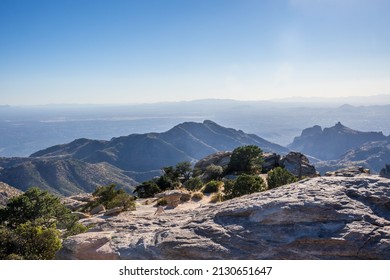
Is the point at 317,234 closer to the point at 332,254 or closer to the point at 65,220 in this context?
the point at 332,254

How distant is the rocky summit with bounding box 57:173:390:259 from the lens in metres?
7.32

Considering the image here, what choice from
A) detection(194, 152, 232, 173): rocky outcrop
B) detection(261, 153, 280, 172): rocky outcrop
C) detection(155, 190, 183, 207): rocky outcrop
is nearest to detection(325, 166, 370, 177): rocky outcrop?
detection(155, 190, 183, 207): rocky outcrop

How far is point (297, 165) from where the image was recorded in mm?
43656

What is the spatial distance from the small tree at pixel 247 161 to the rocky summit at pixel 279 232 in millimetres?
33365

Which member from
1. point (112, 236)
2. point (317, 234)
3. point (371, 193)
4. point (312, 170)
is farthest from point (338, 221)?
point (312, 170)

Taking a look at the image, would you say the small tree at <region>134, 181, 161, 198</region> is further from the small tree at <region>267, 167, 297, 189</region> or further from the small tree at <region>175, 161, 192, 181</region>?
the small tree at <region>267, 167, 297, 189</region>

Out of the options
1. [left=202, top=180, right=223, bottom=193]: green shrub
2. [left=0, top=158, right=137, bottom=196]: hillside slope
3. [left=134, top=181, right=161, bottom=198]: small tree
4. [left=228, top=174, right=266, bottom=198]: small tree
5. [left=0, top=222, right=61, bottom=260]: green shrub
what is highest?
[left=0, top=222, right=61, bottom=260]: green shrub

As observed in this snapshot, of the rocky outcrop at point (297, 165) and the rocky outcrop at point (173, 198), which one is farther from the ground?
the rocky outcrop at point (173, 198)

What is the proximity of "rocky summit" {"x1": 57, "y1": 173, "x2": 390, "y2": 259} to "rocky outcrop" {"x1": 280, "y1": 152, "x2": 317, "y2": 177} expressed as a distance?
33206mm

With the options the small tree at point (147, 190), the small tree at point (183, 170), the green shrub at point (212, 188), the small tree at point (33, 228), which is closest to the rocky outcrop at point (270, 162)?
the small tree at point (183, 170)

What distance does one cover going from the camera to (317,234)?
24.5ft

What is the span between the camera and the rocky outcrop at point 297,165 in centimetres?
4112

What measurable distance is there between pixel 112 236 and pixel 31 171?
17465cm

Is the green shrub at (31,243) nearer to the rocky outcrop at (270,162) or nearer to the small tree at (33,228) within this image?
the small tree at (33,228)
